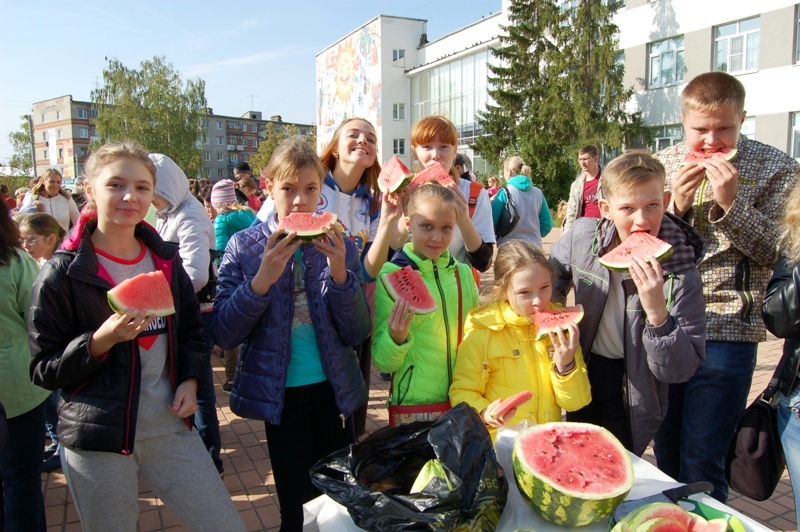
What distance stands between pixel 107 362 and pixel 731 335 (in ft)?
9.24

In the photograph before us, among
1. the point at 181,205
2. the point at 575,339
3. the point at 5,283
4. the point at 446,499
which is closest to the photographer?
the point at 446,499

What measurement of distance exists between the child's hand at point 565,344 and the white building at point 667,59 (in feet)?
55.6

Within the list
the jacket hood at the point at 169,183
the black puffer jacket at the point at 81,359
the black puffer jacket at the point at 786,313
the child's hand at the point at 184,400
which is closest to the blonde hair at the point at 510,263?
the black puffer jacket at the point at 786,313

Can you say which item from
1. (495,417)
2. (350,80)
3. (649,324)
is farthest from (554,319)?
(350,80)

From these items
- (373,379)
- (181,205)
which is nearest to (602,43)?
(373,379)

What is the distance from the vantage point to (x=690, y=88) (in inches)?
105

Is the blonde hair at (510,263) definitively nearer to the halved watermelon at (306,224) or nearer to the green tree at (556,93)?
the halved watermelon at (306,224)

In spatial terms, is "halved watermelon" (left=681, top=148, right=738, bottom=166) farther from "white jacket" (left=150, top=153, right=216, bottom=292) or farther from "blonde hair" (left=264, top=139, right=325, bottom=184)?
"white jacket" (left=150, top=153, right=216, bottom=292)

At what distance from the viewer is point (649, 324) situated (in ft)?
7.43

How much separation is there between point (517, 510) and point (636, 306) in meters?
1.08

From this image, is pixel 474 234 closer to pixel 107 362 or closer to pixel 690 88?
pixel 690 88

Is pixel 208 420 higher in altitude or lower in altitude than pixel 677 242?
lower

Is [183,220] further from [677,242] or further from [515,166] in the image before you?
[515,166]

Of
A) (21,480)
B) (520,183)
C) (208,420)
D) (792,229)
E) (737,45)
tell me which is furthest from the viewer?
(737,45)
